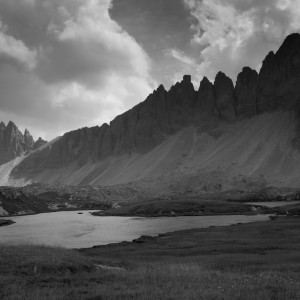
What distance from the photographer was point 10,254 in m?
32.4

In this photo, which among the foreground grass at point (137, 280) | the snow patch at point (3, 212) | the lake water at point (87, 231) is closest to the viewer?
the foreground grass at point (137, 280)

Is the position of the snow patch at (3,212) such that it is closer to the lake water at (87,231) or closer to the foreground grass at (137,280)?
the lake water at (87,231)

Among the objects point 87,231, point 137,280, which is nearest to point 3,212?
point 87,231

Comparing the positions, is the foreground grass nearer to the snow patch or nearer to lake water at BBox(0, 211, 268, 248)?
lake water at BBox(0, 211, 268, 248)

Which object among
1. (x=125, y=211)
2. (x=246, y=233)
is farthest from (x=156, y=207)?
(x=246, y=233)

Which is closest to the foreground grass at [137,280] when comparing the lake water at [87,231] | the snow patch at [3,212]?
the lake water at [87,231]

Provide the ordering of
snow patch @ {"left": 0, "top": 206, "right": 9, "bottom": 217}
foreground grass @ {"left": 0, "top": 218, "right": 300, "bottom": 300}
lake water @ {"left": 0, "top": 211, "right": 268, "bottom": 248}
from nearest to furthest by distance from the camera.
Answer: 1. foreground grass @ {"left": 0, "top": 218, "right": 300, "bottom": 300}
2. lake water @ {"left": 0, "top": 211, "right": 268, "bottom": 248}
3. snow patch @ {"left": 0, "top": 206, "right": 9, "bottom": 217}

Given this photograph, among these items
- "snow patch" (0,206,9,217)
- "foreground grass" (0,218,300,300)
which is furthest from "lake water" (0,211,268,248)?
"snow patch" (0,206,9,217)

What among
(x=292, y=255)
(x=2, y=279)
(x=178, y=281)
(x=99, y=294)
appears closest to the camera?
(x=99, y=294)

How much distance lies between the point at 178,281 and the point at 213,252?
29944 millimetres

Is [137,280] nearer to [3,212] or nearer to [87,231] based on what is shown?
[87,231]

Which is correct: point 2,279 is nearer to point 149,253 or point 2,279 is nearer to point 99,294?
point 99,294

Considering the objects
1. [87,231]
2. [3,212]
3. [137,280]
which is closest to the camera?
[137,280]

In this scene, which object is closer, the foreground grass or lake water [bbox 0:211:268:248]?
the foreground grass
